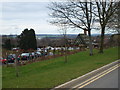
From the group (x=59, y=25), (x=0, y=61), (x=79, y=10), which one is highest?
(x=79, y=10)

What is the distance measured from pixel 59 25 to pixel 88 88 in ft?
61.4

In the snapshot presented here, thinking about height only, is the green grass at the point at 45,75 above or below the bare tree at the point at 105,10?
below

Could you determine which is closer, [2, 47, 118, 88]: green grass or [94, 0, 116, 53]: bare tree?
[2, 47, 118, 88]: green grass

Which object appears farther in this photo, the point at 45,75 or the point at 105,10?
the point at 105,10

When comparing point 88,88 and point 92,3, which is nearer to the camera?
point 88,88

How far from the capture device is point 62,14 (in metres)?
25.9

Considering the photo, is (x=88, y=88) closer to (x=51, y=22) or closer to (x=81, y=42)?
(x=51, y=22)

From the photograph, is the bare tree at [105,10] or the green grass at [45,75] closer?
the green grass at [45,75]

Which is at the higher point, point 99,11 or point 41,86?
point 99,11

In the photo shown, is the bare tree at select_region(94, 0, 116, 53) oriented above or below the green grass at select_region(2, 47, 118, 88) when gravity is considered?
above

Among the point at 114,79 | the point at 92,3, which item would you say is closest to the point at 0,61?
A: the point at 92,3

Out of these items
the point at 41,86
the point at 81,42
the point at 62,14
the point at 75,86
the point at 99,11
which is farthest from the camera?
the point at 81,42

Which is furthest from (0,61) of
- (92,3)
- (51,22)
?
(92,3)

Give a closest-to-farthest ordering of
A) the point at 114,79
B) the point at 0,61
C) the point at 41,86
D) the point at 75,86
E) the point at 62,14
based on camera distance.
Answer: the point at 41,86, the point at 75,86, the point at 114,79, the point at 0,61, the point at 62,14
